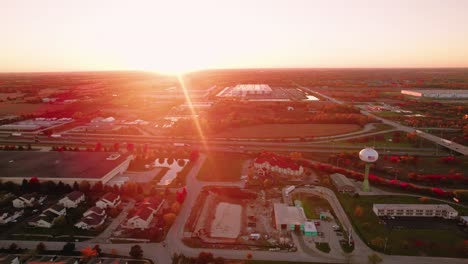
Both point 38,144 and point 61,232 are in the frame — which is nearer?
point 61,232

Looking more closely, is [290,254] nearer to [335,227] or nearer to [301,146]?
[335,227]

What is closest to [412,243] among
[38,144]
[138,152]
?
[138,152]

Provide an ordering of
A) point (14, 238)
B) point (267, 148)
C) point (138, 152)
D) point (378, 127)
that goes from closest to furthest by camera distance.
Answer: point (14, 238)
point (138, 152)
point (267, 148)
point (378, 127)

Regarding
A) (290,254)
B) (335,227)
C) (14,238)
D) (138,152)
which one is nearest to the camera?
(290,254)

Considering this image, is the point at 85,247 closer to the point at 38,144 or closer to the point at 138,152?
the point at 138,152

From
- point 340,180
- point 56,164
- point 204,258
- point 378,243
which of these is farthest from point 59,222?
point 340,180

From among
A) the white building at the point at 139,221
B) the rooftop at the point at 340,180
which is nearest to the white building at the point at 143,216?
the white building at the point at 139,221

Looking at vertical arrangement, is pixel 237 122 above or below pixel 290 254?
above

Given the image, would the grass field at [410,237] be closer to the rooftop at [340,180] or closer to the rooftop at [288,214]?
the rooftop at [340,180]
